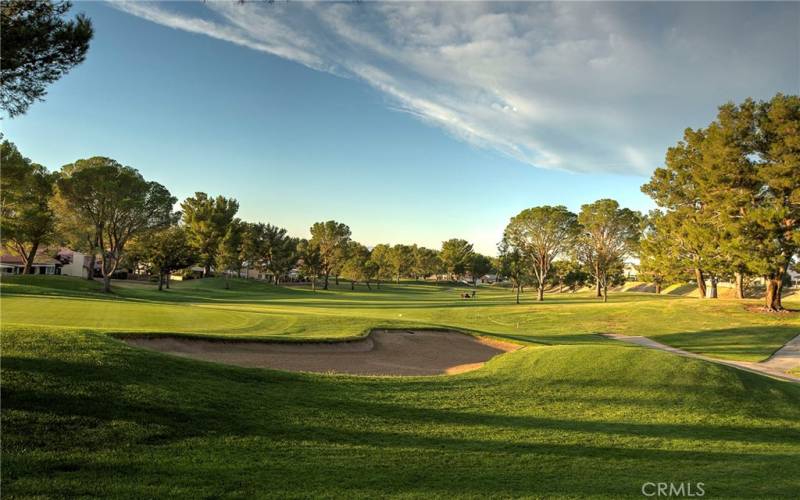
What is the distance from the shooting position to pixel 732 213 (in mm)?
35250

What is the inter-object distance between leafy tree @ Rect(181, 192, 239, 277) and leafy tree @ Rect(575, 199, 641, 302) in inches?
2535

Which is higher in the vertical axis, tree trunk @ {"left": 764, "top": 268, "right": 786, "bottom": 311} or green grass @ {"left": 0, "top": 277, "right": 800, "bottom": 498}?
tree trunk @ {"left": 764, "top": 268, "right": 786, "bottom": 311}

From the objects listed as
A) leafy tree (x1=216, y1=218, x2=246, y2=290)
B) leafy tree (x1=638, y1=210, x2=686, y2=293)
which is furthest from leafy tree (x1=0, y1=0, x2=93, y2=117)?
leafy tree (x1=216, y1=218, x2=246, y2=290)

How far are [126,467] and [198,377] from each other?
11.8 ft

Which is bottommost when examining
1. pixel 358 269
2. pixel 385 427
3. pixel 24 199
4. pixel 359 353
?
pixel 359 353

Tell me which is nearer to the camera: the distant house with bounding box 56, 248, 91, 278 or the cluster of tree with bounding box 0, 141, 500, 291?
the cluster of tree with bounding box 0, 141, 500, 291

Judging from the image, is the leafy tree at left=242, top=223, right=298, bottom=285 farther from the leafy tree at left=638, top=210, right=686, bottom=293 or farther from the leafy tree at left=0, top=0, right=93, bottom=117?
the leafy tree at left=0, top=0, right=93, bottom=117

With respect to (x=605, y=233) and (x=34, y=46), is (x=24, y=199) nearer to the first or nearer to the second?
(x=34, y=46)

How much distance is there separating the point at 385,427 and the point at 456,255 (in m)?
123

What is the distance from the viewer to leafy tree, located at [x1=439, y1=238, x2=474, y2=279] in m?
129

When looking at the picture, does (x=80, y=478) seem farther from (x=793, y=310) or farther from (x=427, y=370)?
(x=793, y=310)

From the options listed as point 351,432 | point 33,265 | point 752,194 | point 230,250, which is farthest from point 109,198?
point 752,194

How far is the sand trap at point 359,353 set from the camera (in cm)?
1552

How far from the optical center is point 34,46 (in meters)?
9.28
